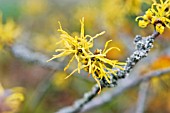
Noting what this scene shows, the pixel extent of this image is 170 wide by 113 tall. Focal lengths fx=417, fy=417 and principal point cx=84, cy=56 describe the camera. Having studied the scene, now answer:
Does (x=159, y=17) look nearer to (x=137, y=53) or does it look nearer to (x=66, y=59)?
(x=137, y=53)

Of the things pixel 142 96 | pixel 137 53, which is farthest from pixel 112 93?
pixel 137 53

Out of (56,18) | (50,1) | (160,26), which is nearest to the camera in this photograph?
(160,26)

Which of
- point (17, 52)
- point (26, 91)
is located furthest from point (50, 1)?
point (17, 52)

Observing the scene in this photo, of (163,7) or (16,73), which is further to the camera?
(16,73)

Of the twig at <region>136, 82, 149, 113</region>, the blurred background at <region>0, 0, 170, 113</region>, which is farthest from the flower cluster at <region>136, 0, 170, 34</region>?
the twig at <region>136, 82, 149, 113</region>

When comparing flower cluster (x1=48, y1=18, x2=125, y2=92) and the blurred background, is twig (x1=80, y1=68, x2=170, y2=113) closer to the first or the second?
the blurred background

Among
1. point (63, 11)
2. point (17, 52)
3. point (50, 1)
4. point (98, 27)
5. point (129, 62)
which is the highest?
point (50, 1)

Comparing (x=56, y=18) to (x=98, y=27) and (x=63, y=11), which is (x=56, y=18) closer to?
(x=63, y=11)

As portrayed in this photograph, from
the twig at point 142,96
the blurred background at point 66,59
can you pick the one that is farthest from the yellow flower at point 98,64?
the twig at point 142,96

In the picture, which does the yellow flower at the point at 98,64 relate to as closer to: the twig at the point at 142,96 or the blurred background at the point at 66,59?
the blurred background at the point at 66,59
